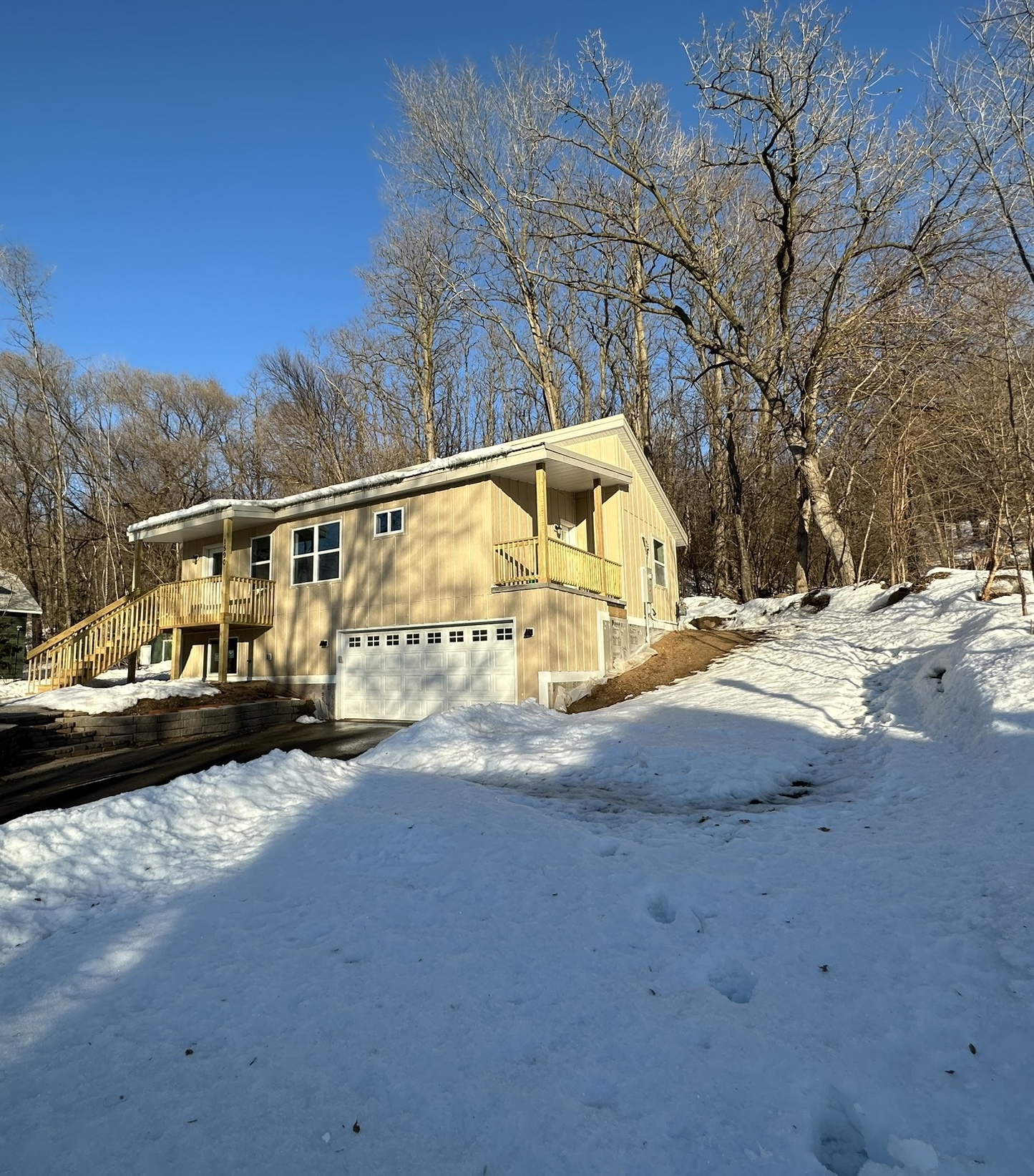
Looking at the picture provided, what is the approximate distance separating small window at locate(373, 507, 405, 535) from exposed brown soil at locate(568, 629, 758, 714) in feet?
17.3

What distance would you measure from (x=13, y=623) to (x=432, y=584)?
15.5 m

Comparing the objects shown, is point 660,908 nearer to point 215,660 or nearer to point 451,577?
point 451,577

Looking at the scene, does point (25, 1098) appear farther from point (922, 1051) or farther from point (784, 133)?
point (784, 133)

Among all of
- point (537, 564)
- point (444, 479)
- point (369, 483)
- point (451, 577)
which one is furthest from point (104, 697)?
point (537, 564)

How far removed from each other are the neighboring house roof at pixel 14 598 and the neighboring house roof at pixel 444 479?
6447 millimetres

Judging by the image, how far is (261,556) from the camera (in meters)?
16.2

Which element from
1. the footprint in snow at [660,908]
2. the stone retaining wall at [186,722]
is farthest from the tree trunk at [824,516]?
the footprint in snow at [660,908]

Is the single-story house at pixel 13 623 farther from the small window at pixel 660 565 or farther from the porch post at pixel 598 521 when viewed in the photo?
the small window at pixel 660 565

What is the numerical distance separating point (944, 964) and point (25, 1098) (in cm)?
357

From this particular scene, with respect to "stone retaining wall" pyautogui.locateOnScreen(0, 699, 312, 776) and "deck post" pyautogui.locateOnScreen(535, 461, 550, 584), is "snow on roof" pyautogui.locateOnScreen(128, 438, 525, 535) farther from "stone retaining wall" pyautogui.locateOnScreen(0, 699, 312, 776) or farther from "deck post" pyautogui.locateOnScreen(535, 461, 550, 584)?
"stone retaining wall" pyautogui.locateOnScreen(0, 699, 312, 776)

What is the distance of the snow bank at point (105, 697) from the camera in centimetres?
1199

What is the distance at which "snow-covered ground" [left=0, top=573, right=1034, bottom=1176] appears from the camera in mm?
2016

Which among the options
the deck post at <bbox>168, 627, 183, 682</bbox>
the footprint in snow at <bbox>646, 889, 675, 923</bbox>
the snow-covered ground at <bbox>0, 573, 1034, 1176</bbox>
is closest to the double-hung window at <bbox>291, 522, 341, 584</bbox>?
the deck post at <bbox>168, 627, 183, 682</bbox>

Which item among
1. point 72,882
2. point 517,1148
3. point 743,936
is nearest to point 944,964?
point 743,936
